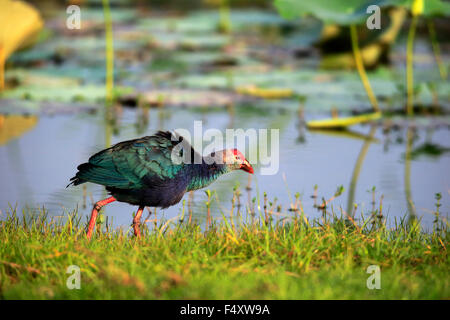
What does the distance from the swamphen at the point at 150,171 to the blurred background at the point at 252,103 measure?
0.44 metres

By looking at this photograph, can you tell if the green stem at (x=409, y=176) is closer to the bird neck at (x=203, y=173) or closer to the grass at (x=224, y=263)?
the grass at (x=224, y=263)

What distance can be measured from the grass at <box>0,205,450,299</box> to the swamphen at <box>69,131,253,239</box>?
0.75 feet

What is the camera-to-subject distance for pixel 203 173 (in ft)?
13.6

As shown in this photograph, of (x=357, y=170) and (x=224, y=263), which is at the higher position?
(x=357, y=170)

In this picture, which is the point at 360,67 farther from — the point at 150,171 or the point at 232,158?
the point at 150,171

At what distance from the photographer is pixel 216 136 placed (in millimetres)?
7031

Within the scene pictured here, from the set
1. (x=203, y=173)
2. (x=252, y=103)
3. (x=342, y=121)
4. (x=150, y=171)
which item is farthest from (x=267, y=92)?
(x=150, y=171)

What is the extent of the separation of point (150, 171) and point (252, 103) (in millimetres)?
4922

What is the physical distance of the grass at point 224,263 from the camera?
10.8ft

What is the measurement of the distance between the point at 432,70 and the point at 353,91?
2.09 meters

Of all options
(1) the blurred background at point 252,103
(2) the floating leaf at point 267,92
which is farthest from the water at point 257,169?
(2) the floating leaf at point 267,92

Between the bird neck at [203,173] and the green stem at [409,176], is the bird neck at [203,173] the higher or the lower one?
the higher one

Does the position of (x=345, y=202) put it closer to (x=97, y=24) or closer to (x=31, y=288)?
(x=31, y=288)
